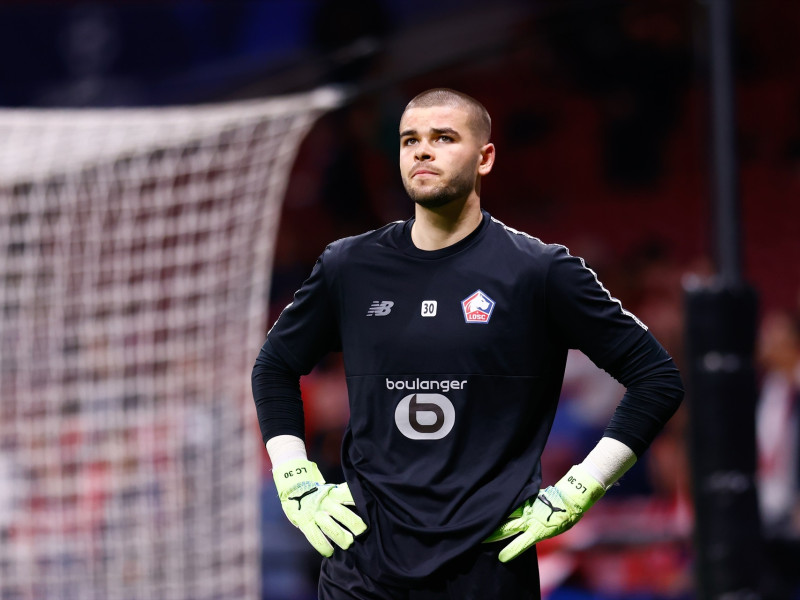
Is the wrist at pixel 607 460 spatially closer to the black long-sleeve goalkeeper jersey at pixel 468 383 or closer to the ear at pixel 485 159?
the black long-sleeve goalkeeper jersey at pixel 468 383

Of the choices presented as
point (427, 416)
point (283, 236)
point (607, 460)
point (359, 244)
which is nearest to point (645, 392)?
point (607, 460)

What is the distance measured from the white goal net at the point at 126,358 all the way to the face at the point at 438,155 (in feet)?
7.90

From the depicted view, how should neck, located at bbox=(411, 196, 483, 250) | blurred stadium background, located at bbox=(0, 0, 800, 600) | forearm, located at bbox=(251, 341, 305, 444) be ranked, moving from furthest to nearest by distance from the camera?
blurred stadium background, located at bbox=(0, 0, 800, 600) < forearm, located at bbox=(251, 341, 305, 444) < neck, located at bbox=(411, 196, 483, 250)

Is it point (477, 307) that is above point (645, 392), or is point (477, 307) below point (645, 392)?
above

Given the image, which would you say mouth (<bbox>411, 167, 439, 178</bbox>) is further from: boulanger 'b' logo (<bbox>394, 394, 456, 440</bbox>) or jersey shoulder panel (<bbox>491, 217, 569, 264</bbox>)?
boulanger 'b' logo (<bbox>394, 394, 456, 440</bbox>)

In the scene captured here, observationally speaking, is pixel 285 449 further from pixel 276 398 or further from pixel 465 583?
pixel 465 583

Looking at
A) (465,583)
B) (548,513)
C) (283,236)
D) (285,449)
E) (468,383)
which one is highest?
(283,236)

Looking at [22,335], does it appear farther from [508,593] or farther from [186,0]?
[186,0]

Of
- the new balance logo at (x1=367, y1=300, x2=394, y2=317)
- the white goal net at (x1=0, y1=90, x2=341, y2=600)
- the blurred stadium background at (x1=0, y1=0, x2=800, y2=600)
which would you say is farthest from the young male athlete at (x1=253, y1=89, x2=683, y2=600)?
the white goal net at (x1=0, y1=90, x2=341, y2=600)

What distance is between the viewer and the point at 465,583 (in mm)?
2549

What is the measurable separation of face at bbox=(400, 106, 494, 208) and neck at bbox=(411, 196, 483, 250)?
52 millimetres

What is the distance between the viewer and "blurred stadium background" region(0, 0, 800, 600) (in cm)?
497

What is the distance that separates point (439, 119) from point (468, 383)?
1.73 feet

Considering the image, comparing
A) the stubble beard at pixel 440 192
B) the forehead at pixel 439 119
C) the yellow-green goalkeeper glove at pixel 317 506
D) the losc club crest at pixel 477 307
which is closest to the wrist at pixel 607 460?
the losc club crest at pixel 477 307
